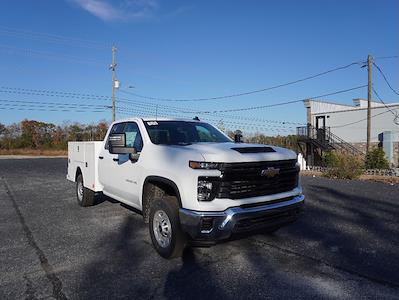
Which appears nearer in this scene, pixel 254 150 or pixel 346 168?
pixel 254 150

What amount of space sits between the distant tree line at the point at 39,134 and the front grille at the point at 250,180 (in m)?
51.6

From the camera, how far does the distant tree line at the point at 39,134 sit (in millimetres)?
55906

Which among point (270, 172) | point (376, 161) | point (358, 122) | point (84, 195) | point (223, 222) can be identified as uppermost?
point (358, 122)

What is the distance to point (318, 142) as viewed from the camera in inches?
1399

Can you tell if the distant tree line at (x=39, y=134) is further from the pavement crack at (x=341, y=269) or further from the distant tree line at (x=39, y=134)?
the pavement crack at (x=341, y=269)

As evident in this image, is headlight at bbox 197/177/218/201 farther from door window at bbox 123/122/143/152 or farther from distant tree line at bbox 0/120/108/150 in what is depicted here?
distant tree line at bbox 0/120/108/150

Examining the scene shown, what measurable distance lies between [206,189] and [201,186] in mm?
71

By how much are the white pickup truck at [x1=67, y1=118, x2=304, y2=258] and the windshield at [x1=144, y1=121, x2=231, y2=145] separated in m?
0.02

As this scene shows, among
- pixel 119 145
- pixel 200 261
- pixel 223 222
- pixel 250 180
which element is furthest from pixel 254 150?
pixel 119 145

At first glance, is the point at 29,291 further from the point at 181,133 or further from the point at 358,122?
the point at 358,122

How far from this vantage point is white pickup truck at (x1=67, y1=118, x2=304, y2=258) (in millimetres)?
4527

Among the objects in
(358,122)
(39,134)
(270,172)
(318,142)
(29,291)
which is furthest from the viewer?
(39,134)

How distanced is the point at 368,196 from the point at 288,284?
6.99 m

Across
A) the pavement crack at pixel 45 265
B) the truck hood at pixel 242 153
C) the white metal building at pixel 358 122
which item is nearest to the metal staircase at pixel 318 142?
the white metal building at pixel 358 122
